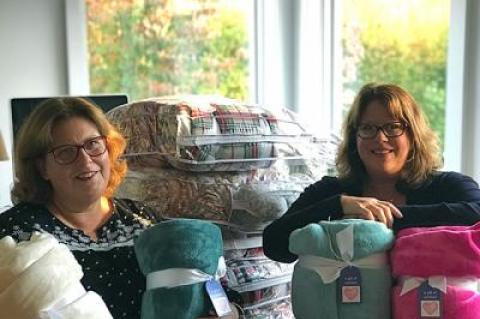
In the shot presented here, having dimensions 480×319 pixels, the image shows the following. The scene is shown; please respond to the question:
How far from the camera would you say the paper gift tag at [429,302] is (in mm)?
1361

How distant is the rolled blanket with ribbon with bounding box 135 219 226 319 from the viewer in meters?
1.44

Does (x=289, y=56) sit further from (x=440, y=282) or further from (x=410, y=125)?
(x=440, y=282)

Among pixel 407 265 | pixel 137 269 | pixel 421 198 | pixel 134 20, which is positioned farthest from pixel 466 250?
pixel 134 20

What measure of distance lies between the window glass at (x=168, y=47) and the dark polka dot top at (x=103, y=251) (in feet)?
5.12

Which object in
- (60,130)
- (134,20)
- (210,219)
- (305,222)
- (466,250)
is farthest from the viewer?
(134,20)

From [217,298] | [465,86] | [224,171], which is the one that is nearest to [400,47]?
[465,86]

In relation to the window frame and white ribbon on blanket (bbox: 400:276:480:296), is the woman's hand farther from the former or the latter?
the window frame

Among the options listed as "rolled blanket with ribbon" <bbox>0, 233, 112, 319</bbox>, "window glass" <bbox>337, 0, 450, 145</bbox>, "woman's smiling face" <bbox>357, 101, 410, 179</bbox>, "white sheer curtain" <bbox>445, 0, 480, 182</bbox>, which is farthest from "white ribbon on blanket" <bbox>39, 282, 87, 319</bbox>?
"window glass" <bbox>337, 0, 450, 145</bbox>

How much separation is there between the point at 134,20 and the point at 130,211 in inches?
63.5

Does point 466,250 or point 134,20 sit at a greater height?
point 134,20

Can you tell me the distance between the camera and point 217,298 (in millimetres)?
1484

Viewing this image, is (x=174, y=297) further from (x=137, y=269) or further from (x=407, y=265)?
(x=407, y=265)

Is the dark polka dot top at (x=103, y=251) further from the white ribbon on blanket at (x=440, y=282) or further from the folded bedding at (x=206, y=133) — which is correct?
the white ribbon on blanket at (x=440, y=282)

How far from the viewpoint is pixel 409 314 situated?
1399 millimetres
